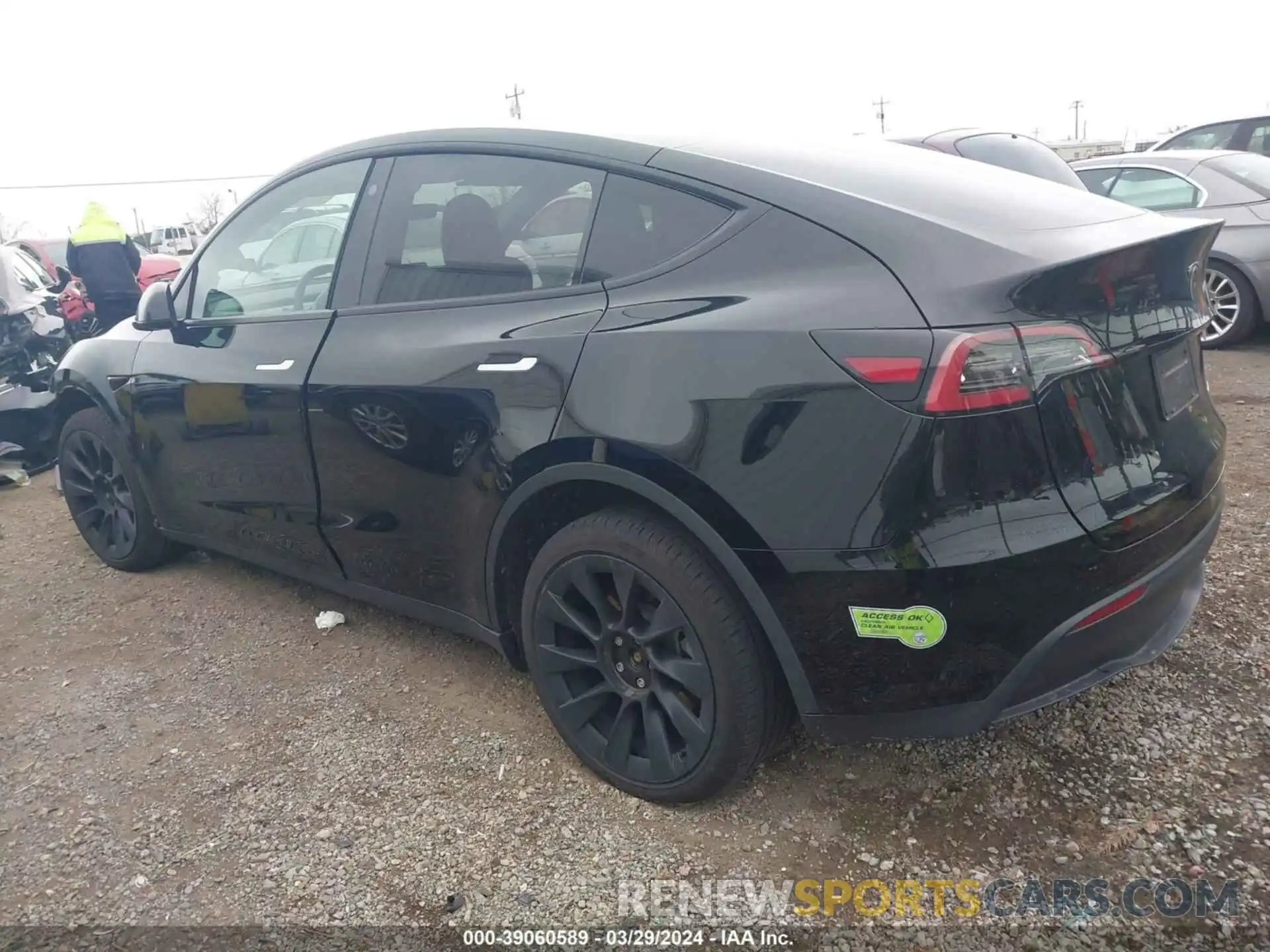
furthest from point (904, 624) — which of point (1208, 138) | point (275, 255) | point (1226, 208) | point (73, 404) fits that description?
point (1208, 138)

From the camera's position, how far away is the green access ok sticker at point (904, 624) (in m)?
1.85

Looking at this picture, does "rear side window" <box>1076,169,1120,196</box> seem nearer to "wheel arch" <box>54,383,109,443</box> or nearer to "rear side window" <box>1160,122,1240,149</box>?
"rear side window" <box>1160,122,1240,149</box>

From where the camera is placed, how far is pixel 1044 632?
1.86m

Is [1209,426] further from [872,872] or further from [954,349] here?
[872,872]

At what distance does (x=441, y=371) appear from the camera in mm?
2514

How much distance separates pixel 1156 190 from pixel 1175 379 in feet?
20.3

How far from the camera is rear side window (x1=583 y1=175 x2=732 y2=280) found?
2180mm

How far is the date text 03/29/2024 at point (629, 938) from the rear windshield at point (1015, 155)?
18.8ft

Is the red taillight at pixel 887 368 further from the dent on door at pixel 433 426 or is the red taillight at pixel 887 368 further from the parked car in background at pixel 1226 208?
the parked car in background at pixel 1226 208

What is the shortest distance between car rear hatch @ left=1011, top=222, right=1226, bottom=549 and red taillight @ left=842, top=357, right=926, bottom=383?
8.7 inches

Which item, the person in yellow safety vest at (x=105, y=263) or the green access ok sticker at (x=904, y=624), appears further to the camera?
the person in yellow safety vest at (x=105, y=263)

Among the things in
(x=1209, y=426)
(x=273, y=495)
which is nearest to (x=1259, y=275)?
(x=1209, y=426)

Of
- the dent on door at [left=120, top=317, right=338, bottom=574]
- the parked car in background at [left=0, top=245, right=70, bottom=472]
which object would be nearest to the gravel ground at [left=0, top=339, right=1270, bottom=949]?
the dent on door at [left=120, top=317, right=338, bottom=574]
